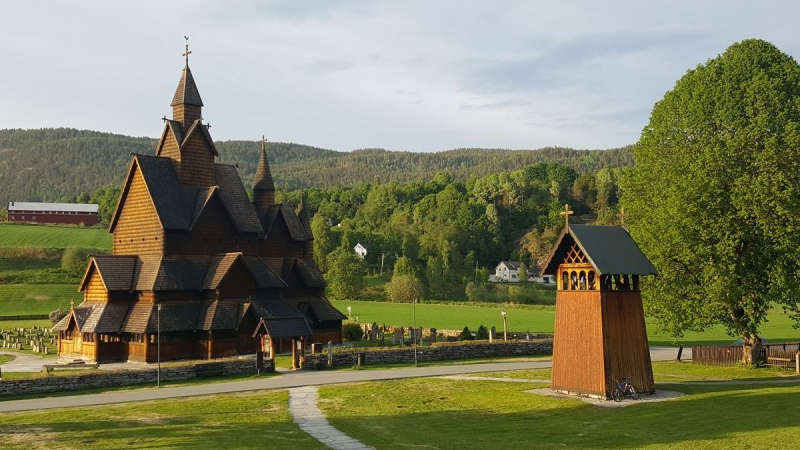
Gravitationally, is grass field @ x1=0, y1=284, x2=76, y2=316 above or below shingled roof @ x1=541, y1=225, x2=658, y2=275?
below

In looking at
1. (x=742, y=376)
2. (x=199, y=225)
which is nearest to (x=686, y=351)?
(x=742, y=376)

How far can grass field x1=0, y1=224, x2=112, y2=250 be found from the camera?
4584 inches

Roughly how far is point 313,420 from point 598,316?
11.6 metres

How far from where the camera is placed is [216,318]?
47.0 metres

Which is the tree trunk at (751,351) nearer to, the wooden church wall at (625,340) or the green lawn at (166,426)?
the wooden church wall at (625,340)

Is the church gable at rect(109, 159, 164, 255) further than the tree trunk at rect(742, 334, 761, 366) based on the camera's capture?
Yes

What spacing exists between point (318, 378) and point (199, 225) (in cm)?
1909

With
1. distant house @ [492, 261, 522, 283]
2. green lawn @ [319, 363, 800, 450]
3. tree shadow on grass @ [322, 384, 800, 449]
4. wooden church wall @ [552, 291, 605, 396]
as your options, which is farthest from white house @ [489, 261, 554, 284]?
tree shadow on grass @ [322, 384, 800, 449]

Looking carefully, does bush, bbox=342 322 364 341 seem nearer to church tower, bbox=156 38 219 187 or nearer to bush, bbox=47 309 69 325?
church tower, bbox=156 38 219 187

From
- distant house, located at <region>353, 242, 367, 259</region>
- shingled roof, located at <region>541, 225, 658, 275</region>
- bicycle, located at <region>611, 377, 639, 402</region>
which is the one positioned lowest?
bicycle, located at <region>611, 377, 639, 402</region>

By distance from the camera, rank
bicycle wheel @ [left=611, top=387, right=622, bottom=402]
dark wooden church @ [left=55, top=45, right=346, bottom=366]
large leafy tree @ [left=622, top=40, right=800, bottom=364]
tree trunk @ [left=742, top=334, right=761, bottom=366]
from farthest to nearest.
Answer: dark wooden church @ [left=55, top=45, right=346, bottom=366] → tree trunk @ [left=742, top=334, right=761, bottom=366] → large leafy tree @ [left=622, top=40, right=800, bottom=364] → bicycle wheel @ [left=611, top=387, right=622, bottom=402]

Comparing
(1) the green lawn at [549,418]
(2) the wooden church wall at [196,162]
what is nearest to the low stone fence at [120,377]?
(1) the green lawn at [549,418]

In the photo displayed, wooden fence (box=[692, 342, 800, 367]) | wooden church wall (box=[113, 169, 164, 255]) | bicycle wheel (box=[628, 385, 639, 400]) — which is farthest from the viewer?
wooden church wall (box=[113, 169, 164, 255])

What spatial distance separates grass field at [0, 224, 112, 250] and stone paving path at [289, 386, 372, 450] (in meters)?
93.8
